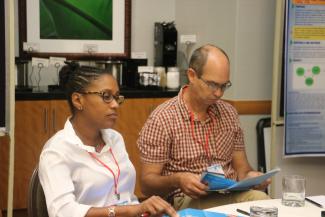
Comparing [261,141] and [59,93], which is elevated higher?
[59,93]

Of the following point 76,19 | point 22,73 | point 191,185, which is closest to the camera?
point 191,185

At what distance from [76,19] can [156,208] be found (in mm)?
2850

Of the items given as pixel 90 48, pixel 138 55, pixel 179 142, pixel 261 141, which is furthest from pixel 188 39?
pixel 179 142

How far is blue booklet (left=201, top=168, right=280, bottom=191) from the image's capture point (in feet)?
6.79

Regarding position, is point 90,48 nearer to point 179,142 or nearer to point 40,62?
point 40,62

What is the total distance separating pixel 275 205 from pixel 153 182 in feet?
2.14

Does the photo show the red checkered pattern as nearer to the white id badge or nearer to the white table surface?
the white id badge

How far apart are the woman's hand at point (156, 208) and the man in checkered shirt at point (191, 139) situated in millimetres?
592

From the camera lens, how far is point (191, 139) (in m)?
2.48

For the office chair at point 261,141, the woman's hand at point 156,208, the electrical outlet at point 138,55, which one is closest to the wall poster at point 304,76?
the office chair at point 261,141

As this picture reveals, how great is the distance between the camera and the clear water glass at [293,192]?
1.96 meters

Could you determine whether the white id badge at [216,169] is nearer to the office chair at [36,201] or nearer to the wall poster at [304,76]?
the office chair at [36,201]

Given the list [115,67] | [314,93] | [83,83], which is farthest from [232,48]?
[83,83]

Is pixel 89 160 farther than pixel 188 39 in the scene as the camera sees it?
No
